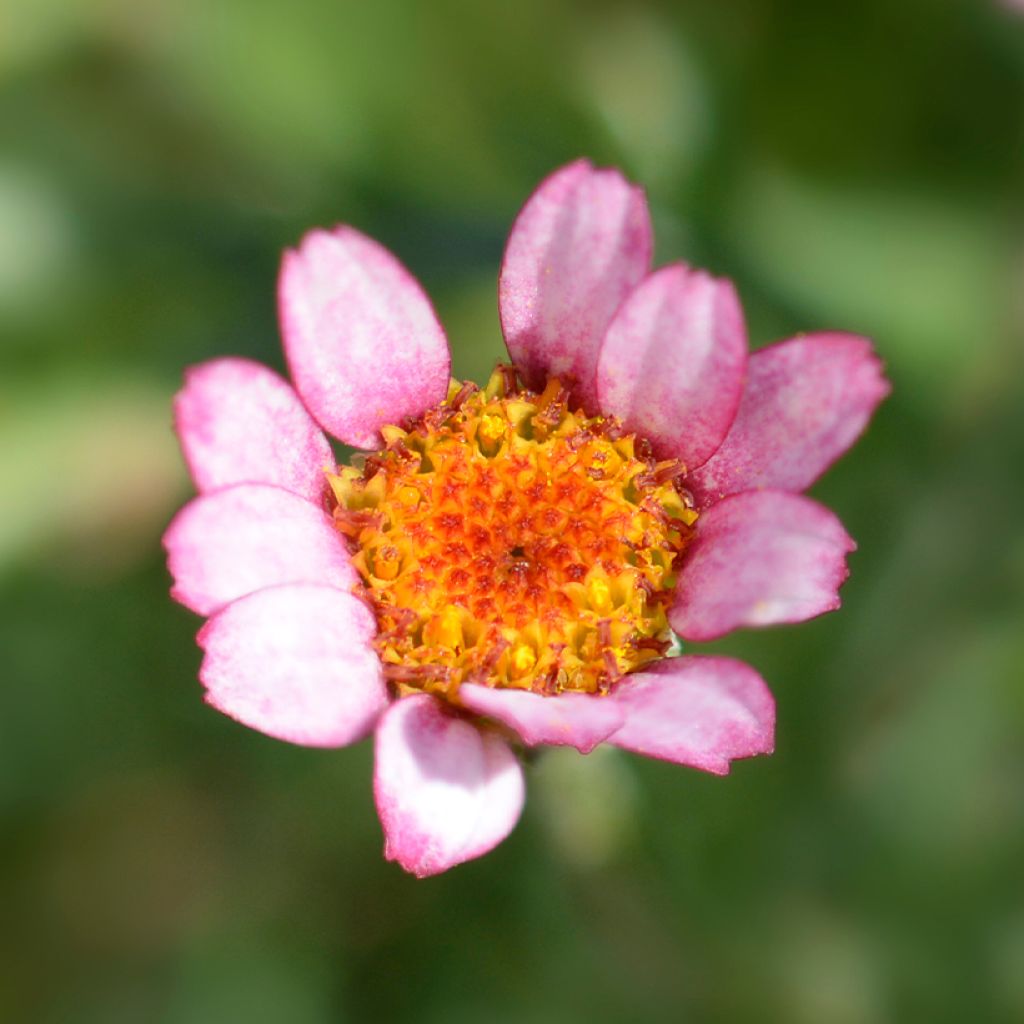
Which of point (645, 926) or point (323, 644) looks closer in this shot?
point (323, 644)

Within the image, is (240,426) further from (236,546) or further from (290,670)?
(290,670)

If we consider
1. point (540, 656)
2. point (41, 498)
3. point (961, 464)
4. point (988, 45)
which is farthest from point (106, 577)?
point (988, 45)

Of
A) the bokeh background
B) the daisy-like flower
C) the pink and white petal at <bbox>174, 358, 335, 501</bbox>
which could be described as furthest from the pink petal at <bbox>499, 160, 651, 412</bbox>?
the bokeh background

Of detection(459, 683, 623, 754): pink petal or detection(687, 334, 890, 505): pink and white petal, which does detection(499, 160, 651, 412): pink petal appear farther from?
detection(459, 683, 623, 754): pink petal

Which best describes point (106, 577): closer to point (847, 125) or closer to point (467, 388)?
point (467, 388)

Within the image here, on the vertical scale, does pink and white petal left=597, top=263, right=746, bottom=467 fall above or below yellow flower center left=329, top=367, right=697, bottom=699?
above

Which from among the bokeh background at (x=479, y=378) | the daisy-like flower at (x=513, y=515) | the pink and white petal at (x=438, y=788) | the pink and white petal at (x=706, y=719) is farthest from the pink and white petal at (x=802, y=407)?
the bokeh background at (x=479, y=378)
